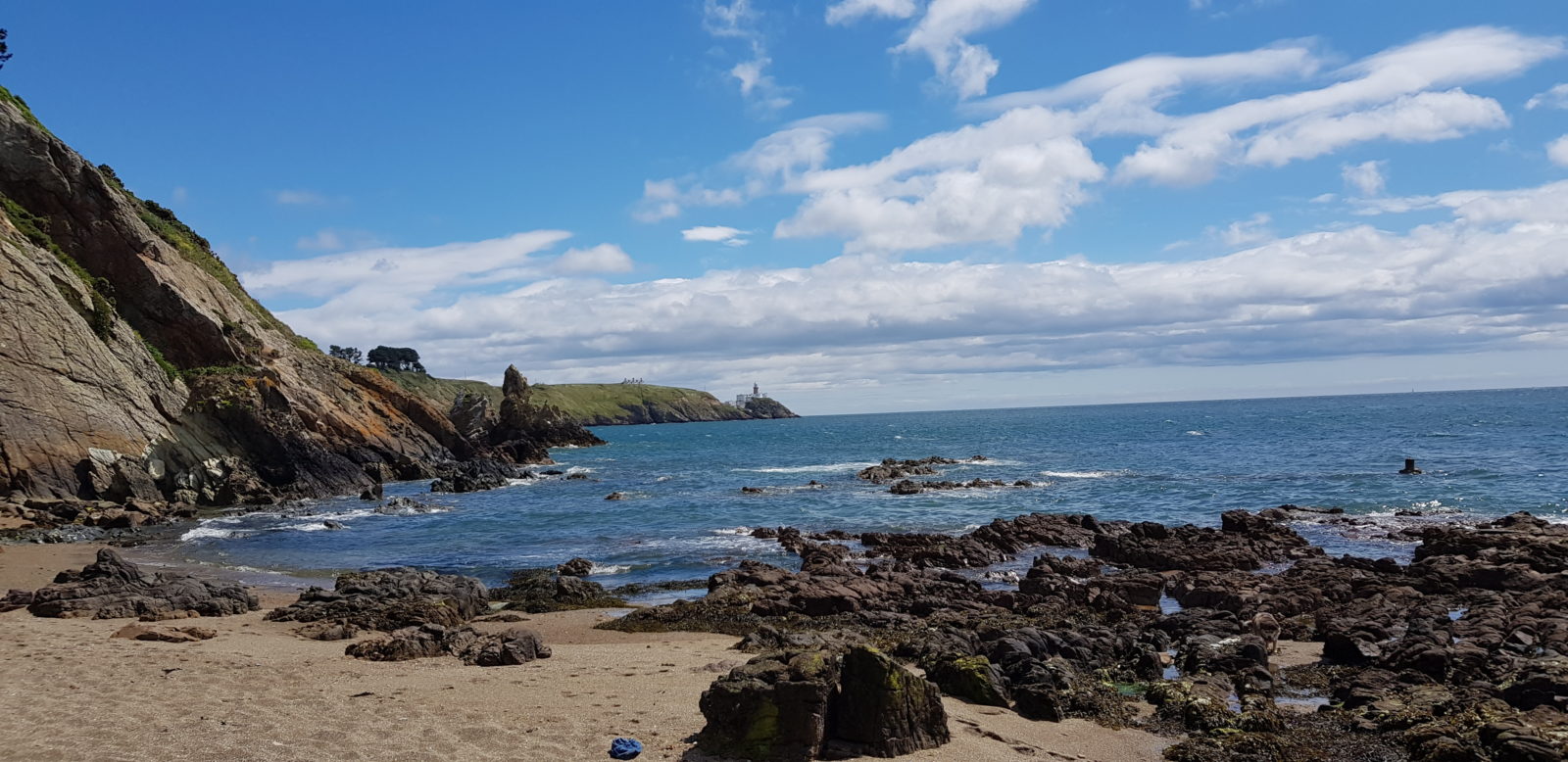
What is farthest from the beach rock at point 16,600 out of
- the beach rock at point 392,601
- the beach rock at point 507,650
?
the beach rock at point 507,650

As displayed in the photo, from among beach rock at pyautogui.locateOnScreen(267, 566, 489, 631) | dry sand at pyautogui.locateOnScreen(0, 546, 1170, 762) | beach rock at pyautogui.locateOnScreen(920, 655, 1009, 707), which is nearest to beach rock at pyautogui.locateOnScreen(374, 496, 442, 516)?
beach rock at pyautogui.locateOnScreen(267, 566, 489, 631)

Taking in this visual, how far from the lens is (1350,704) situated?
13.1m

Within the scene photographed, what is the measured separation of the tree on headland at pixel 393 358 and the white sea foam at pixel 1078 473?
158m

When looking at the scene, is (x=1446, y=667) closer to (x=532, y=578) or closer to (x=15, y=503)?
(x=532, y=578)

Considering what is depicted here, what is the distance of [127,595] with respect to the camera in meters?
19.5

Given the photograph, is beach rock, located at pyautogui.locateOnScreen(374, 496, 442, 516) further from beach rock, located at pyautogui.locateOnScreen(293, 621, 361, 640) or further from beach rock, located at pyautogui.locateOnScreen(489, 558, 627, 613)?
beach rock, located at pyautogui.locateOnScreen(293, 621, 361, 640)

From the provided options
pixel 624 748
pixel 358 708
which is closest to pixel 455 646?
pixel 358 708

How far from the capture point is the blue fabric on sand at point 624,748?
10.3m

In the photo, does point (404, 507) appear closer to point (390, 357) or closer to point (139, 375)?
point (139, 375)

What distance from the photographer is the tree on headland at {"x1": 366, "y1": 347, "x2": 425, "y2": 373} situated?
626ft

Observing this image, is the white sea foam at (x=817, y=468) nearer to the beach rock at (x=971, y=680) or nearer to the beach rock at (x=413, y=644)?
the beach rock at (x=413, y=644)

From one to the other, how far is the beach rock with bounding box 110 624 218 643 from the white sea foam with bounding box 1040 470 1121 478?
52069 mm

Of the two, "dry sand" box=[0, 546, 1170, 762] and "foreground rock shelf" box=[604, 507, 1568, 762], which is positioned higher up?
"dry sand" box=[0, 546, 1170, 762]

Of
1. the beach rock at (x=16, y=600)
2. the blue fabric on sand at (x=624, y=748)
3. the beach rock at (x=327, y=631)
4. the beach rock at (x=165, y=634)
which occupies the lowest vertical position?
the beach rock at (x=327, y=631)
